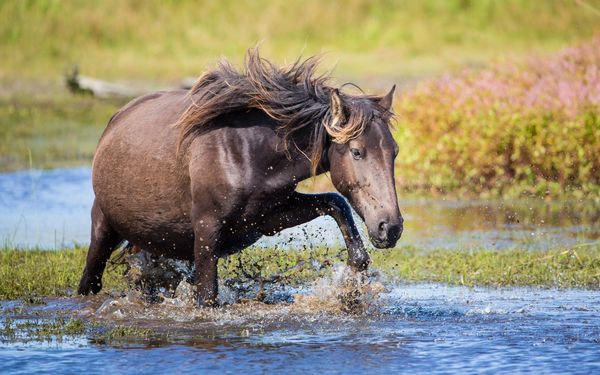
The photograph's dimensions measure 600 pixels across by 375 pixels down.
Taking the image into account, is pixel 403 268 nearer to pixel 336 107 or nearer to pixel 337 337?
pixel 337 337

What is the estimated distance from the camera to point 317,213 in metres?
7.87

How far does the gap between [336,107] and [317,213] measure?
796 millimetres

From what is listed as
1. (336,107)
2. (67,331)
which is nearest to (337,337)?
(336,107)

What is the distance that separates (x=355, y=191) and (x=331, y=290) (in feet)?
2.69

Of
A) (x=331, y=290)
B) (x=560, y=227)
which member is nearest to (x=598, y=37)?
(x=560, y=227)

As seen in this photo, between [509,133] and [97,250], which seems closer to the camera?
[97,250]

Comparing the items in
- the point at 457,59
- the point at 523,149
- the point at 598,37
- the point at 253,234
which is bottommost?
the point at 253,234

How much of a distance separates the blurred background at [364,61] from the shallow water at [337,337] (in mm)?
5455

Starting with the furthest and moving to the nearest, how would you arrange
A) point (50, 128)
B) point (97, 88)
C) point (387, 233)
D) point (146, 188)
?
point (97, 88) < point (50, 128) < point (146, 188) < point (387, 233)

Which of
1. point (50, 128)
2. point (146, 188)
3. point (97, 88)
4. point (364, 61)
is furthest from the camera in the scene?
point (364, 61)

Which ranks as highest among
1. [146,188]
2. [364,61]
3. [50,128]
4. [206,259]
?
[364,61]

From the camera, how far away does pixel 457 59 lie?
25547mm

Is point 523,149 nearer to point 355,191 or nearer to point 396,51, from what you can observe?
point 355,191

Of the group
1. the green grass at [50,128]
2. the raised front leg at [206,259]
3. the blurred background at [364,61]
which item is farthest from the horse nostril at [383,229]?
the green grass at [50,128]
